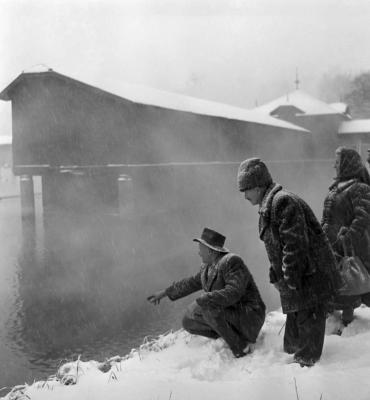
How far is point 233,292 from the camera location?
3656 millimetres

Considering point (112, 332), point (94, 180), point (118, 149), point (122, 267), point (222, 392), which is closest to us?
point (222, 392)

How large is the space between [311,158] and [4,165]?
2956 cm

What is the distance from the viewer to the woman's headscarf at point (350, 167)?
4.25 meters

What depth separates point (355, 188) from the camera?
4176 mm

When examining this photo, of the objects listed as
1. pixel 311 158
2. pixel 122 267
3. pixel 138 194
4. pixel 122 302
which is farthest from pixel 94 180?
pixel 311 158

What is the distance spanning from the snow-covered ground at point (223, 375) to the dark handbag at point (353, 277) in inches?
14.2

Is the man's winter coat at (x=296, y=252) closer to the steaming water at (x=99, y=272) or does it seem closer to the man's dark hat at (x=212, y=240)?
the man's dark hat at (x=212, y=240)

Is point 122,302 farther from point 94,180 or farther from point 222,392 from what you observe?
point 94,180

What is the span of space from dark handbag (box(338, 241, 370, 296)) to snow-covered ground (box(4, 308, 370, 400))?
36cm

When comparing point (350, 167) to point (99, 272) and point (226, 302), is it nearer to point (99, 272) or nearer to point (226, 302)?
point (226, 302)

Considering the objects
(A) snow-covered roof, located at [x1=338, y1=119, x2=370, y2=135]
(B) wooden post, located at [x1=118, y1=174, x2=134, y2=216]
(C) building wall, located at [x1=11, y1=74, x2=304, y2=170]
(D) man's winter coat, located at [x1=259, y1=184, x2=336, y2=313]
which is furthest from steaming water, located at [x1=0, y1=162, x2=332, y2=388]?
(A) snow-covered roof, located at [x1=338, y1=119, x2=370, y2=135]

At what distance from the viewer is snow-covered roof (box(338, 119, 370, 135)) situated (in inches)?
1556

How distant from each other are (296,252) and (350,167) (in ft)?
4.97

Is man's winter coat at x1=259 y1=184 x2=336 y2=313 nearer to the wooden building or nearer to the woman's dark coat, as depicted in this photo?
the woman's dark coat
